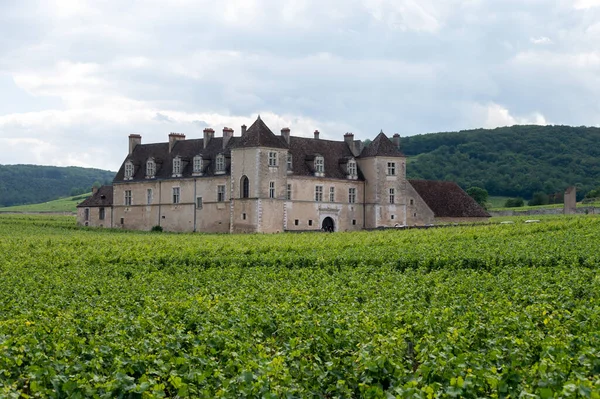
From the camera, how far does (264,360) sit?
12.9m

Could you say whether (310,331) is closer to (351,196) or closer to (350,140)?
(351,196)

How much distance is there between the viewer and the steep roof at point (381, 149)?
71562 millimetres

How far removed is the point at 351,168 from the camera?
7244 centimetres

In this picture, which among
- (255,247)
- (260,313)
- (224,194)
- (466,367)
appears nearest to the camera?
(466,367)

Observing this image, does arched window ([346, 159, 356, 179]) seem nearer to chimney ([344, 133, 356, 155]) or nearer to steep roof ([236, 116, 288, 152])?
chimney ([344, 133, 356, 155])

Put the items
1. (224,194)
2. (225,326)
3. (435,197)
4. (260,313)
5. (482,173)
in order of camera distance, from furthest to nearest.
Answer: (482,173) → (435,197) → (224,194) → (260,313) → (225,326)

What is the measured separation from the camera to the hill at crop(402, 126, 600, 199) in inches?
5344

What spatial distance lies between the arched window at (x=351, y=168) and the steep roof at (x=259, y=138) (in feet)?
25.4

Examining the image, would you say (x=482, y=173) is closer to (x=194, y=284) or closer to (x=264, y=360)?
(x=194, y=284)

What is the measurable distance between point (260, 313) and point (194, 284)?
933cm

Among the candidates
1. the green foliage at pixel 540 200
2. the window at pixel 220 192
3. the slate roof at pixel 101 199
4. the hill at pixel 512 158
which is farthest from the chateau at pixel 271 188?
the hill at pixel 512 158

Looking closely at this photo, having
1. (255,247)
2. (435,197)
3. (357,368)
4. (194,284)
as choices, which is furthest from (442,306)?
(435,197)

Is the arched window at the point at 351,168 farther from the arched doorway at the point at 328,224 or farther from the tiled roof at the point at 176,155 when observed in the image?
the tiled roof at the point at 176,155

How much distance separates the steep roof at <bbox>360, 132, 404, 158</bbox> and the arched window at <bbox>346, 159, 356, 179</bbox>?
1.43m
